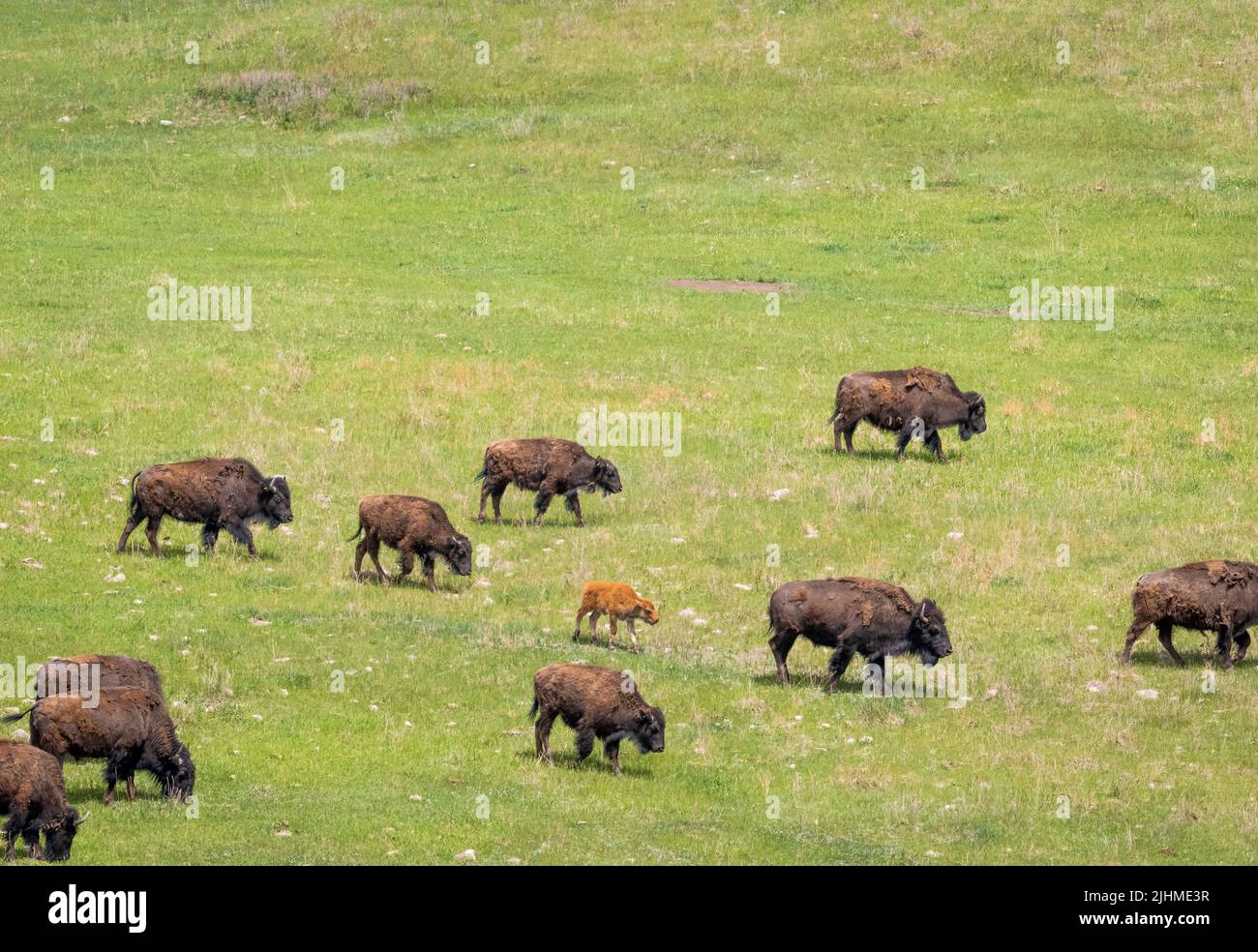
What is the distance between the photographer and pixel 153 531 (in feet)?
92.8

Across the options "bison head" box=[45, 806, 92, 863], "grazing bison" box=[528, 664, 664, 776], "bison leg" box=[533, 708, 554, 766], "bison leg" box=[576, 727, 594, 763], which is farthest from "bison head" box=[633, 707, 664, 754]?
"bison head" box=[45, 806, 92, 863]

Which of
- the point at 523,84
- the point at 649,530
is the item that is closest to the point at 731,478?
the point at 649,530

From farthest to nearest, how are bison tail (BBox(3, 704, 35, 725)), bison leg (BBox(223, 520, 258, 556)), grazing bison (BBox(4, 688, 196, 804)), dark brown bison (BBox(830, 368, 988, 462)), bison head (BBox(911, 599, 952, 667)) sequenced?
dark brown bison (BBox(830, 368, 988, 462)) < bison leg (BBox(223, 520, 258, 556)) < bison head (BBox(911, 599, 952, 667)) < bison tail (BBox(3, 704, 35, 725)) < grazing bison (BBox(4, 688, 196, 804))

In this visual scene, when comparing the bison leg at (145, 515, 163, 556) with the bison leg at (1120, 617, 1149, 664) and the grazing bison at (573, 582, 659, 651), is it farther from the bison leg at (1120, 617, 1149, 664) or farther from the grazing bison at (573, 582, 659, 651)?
the bison leg at (1120, 617, 1149, 664)

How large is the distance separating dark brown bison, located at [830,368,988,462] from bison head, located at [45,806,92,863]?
1978cm

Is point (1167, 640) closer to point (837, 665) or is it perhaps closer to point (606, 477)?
point (837, 665)

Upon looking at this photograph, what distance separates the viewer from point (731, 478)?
32.9 m

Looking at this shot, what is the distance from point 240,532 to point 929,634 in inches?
393

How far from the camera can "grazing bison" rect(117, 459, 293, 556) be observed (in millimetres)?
28156

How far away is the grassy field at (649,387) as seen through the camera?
2125 centimetres

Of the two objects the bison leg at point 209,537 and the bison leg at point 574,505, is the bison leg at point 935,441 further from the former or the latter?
the bison leg at point 209,537

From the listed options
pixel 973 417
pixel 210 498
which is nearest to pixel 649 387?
pixel 973 417

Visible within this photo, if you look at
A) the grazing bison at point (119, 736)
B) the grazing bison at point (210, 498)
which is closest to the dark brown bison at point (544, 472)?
the grazing bison at point (210, 498)

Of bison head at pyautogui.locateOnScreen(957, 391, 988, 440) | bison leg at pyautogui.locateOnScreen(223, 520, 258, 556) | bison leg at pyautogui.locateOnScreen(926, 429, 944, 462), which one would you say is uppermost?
bison head at pyautogui.locateOnScreen(957, 391, 988, 440)
